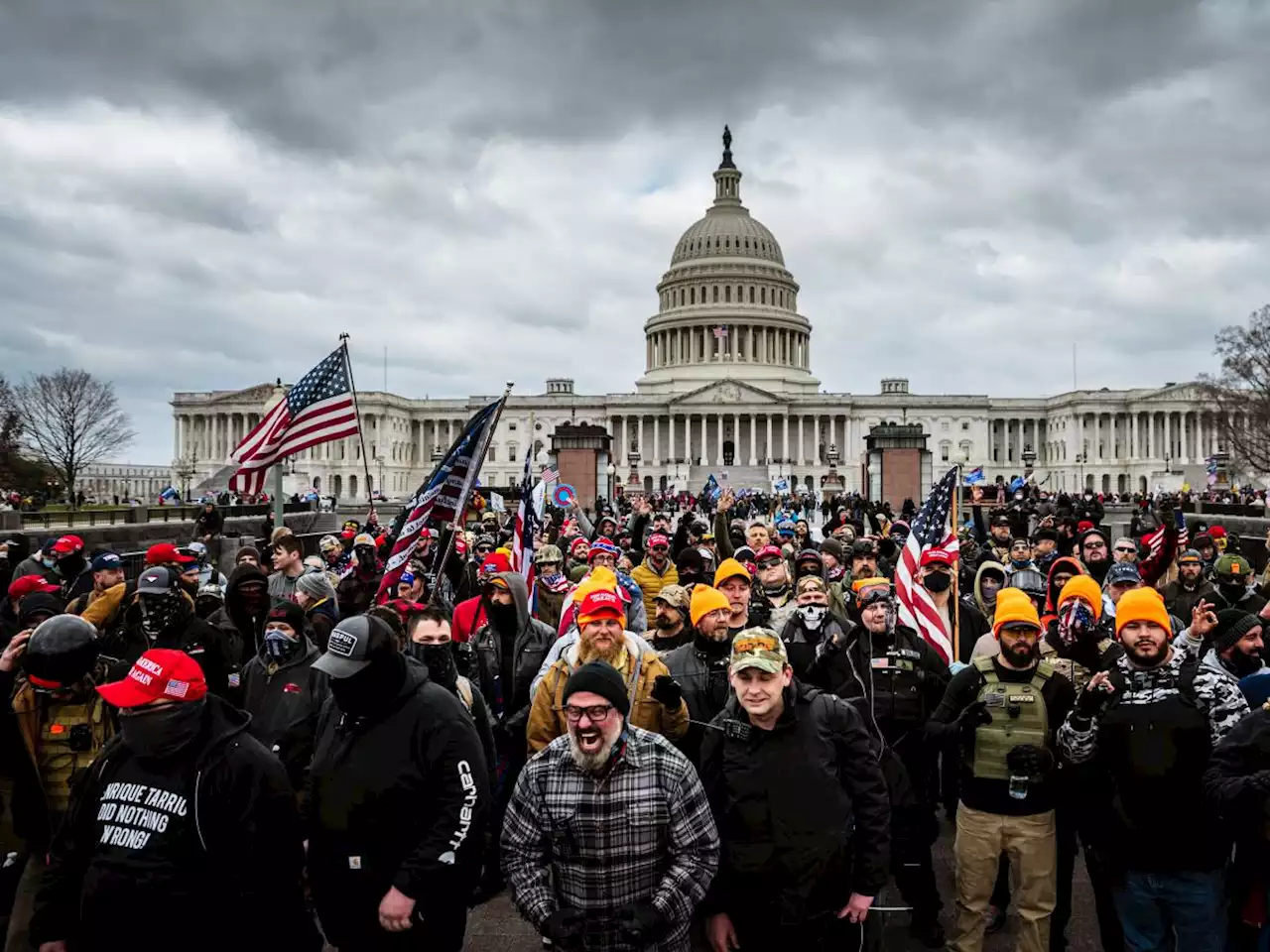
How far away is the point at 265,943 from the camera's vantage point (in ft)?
12.9

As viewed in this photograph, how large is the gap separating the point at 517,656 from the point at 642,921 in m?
3.20

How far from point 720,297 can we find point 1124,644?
4436 inches

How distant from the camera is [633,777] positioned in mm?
3969

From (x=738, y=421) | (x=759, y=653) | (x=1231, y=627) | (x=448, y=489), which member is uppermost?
(x=738, y=421)

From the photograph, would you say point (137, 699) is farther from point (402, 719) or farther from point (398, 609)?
point (398, 609)

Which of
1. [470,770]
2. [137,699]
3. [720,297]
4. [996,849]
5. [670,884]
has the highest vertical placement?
[720,297]

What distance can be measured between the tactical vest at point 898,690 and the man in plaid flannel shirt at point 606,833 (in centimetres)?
225

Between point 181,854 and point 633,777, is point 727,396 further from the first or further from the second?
point 181,854

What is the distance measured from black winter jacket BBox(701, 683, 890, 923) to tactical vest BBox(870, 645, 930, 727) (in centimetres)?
164

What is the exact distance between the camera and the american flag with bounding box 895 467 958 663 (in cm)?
759

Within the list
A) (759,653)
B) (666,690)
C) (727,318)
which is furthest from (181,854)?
(727,318)

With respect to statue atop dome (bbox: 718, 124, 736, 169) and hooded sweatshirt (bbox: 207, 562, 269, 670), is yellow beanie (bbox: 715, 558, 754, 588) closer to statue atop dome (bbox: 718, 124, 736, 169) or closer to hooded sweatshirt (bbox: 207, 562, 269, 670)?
hooded sweatshirt (bbox: 207, 562, 269, 670)

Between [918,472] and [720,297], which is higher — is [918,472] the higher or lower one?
the lower one

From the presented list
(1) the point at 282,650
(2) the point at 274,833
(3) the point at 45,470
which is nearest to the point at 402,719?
(2) the point at 274,833
